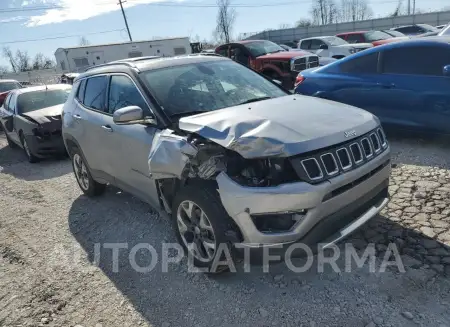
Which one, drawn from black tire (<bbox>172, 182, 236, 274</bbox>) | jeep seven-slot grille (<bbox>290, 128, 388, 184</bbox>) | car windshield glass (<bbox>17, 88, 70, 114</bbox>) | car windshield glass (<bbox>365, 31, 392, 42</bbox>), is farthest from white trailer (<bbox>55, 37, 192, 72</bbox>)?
jeep seven-slot grille (<bbox>290, 128, 388, 184</bbox>)

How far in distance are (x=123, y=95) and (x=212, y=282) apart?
2163mm

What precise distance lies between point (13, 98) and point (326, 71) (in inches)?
298

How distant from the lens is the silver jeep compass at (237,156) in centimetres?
269

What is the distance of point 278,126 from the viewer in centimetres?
289

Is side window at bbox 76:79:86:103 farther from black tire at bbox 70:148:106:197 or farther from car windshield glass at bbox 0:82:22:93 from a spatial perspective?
car windshield glass at bbox 0:82:22:93

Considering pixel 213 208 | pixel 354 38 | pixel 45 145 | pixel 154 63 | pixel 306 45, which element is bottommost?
pixel 354 38

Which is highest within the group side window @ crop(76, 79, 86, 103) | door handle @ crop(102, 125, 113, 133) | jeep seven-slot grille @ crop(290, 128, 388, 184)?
side window @ crop(76, 79, 86, 103)

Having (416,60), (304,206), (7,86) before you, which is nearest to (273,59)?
(416,60)

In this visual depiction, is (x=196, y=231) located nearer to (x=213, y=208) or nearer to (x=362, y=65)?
(x=213, y=208)

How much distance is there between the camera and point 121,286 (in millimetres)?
3371

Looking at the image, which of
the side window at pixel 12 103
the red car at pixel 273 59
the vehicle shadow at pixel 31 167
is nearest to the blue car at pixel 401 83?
the red car at pixel 273 59

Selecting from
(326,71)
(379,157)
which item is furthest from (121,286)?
(326,71)

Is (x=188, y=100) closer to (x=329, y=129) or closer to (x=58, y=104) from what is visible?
(x=329, y=129)

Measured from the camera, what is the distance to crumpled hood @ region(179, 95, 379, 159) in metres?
2.71
